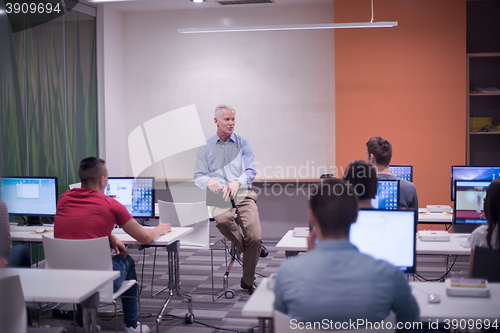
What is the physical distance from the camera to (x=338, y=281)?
1.61 metres

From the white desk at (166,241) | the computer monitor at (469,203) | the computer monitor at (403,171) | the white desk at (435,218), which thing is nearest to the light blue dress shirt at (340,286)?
the white desk at (166,241)

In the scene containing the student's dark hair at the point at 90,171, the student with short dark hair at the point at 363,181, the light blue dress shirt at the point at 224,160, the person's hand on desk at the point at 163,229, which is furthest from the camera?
the light blue dress shirt at the point at 224,160

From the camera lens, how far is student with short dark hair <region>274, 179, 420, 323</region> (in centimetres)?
161

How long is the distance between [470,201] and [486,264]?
60.2 inches

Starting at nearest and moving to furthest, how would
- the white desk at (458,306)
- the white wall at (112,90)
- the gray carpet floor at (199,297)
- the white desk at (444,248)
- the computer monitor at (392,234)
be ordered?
the white desk at (458,306)
the computer monitor at (392,234)
the white desk at (444,248)
the gray carpet floor at (199,297)
the white wall at (112,90)

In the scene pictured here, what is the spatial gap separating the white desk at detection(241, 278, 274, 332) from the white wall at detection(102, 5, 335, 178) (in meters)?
5.02

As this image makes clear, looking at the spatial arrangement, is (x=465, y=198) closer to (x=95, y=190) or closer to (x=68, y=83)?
(x=95, y=190)

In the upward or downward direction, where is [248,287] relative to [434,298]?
→ downward

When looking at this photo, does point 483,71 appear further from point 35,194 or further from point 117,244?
point 35,194

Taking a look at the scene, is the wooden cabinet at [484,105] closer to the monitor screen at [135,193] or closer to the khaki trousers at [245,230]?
the khaki trousers at [245,230]

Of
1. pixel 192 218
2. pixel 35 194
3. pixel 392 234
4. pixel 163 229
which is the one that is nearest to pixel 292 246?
pixel 392 234

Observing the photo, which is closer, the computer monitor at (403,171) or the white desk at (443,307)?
the white desk at (443,307)

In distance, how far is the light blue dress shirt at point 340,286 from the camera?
63.3 inches

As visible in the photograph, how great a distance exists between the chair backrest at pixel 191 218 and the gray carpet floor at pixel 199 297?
523 millimetres
